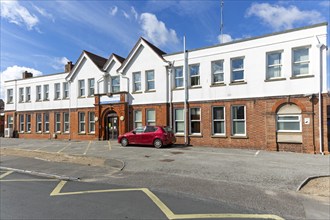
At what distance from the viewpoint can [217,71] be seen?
1842cm

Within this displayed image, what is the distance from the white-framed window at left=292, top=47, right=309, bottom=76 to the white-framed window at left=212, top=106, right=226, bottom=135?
5.35 m

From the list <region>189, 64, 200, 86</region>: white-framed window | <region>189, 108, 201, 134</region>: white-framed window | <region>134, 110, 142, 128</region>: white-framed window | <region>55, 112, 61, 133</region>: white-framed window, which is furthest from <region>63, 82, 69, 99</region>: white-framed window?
<region>189, 108, 201, 134</region>: white-framed window

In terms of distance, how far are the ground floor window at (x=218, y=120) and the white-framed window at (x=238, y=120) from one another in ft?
2.40

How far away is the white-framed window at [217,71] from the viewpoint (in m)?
18.3

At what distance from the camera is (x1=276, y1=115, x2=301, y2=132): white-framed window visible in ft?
50.0

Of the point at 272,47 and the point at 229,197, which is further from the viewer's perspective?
the point at 272,47

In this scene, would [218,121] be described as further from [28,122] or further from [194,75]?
[28,122]

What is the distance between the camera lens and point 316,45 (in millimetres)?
14695

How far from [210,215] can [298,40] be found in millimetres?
14231

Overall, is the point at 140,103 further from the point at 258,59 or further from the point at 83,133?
the point at 258,59

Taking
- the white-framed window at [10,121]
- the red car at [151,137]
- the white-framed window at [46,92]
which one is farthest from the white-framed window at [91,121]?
the white-framed window at [10,121]

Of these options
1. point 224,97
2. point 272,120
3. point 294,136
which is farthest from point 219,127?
point 294,136

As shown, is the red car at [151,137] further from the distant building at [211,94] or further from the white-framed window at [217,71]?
the white-framed window at [217,71]

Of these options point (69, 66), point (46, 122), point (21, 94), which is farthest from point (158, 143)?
point (21, 94)
